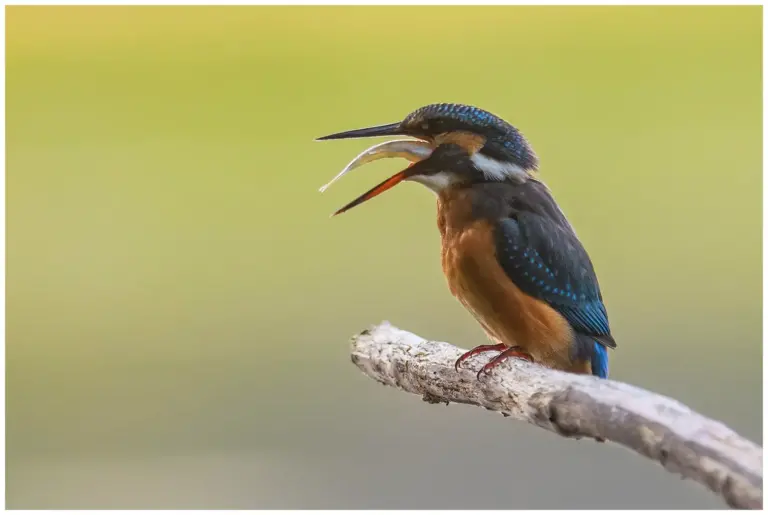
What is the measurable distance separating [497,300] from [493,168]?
15.9 inches

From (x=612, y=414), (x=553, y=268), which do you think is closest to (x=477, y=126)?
(x=553, y=268)

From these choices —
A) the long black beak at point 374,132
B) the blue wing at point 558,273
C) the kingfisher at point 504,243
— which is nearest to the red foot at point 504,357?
the kingfisher at point 504,243

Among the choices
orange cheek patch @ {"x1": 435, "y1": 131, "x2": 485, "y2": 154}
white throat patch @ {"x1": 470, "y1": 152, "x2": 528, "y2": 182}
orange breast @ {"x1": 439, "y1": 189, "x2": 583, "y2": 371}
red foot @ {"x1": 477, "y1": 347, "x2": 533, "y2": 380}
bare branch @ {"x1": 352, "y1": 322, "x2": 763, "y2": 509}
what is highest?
orange cheek patch @ {"x1": 435, "y1": 131, "x2": 485, "y2": 154}

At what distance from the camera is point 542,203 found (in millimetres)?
2611

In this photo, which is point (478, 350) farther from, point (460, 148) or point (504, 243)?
point (460, 148)

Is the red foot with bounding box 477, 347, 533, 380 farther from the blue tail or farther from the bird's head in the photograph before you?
the bird's head

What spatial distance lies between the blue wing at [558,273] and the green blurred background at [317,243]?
7.4 inches

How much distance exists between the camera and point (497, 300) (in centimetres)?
252

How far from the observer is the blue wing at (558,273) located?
8.25 ft

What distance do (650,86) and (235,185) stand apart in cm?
146

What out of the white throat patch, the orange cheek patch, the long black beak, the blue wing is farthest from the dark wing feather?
the long black beak

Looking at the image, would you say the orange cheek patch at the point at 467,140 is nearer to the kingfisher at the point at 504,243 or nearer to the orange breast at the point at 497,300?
the kingfisher at the point at 504,243

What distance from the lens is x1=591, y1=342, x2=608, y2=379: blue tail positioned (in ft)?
8.46

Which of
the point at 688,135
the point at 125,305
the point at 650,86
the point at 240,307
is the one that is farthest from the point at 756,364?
the point at 125,305
